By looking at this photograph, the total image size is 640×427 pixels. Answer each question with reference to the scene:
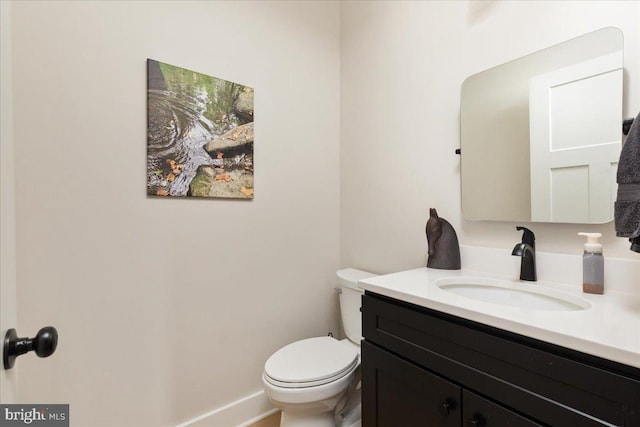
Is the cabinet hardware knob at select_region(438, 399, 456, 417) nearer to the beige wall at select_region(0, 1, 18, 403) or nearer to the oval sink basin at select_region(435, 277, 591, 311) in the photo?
the oval sink basin at select_region(435, 277, 591, 311)

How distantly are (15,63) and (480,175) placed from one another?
1.79 metres

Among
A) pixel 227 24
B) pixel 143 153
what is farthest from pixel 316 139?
pixel 143 153

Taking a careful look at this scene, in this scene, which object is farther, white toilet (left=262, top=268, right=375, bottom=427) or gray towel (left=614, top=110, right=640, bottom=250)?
white toilet (left=262, top=268, right=375, bottom=427)

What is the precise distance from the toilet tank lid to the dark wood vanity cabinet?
0.51 m

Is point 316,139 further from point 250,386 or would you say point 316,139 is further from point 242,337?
point 250,386

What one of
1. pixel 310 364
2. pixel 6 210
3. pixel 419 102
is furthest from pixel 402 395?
pixel 419 102

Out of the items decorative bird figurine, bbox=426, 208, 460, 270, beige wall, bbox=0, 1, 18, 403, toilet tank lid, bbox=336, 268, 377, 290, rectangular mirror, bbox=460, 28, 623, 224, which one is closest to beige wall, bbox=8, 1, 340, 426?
toilet tank lid, bbox=336, 268, 377, 290

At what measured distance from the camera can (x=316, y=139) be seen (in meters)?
1.89

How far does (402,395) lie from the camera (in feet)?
3.19

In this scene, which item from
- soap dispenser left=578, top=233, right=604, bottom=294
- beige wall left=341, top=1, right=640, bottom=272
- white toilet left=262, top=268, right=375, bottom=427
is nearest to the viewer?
soap dispenser left=578, top=233, right=604, bottom=294

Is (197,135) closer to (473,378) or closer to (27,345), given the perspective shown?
(27,345)

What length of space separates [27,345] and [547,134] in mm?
1588

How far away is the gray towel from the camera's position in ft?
2.54

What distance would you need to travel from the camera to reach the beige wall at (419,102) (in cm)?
107
